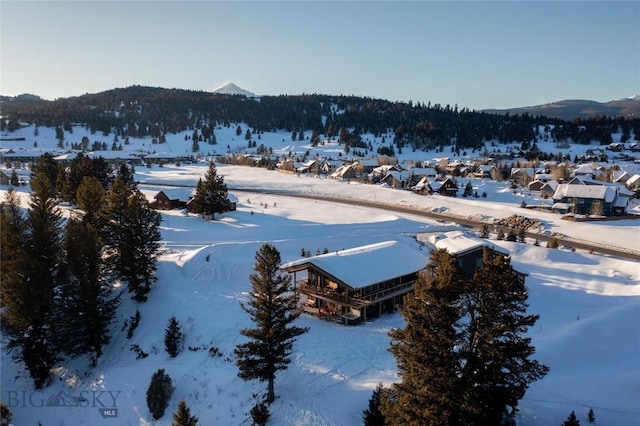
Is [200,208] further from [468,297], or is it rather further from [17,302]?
[468,297]

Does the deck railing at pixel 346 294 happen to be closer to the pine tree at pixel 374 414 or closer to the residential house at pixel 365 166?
the pine tree at pixel 374 414

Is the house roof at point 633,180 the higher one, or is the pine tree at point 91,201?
the house roof at point 633,180

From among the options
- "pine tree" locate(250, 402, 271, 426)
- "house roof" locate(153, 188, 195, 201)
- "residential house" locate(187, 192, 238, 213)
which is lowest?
"pine tree" locate(250, 402, 271, 426)

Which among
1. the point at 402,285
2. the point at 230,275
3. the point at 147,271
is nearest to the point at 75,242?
the point at 147,271

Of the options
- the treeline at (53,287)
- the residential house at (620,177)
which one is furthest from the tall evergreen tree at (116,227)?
the residential house at (620,177)

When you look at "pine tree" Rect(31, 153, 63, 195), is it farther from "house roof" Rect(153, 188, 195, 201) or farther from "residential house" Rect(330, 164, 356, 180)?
"residential house" Rect(330, 164, 356, 180)

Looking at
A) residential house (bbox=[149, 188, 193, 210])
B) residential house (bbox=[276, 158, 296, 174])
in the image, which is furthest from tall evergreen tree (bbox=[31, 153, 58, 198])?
residential house (bbox=[276, 158, 296, 174])
